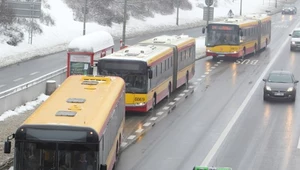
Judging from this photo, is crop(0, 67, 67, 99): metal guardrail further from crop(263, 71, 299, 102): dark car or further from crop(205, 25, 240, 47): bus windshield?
crop(205, 25, 240, 47): bus windshield

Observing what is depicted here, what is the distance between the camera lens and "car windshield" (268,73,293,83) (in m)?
36.9

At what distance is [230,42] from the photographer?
53812mm

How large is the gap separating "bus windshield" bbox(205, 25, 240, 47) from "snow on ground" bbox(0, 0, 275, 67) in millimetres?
14081

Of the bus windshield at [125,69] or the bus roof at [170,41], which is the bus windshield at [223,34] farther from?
the bus windshield at [125,69]

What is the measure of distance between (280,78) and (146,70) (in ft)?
30.3

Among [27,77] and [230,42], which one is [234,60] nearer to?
[230,42]

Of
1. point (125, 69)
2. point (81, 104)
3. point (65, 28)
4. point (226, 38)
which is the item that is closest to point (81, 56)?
point (125, 69)

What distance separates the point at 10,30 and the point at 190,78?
26.0m

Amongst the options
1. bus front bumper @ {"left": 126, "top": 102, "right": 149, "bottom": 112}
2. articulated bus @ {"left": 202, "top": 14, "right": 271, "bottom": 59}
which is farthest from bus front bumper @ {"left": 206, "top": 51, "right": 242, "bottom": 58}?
bus front bumper @ {"left": 126, "top": 102, "right": 149, "bottom": 112}

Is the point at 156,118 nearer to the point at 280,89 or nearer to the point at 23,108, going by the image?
the point at 23,108

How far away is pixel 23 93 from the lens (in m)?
32.7

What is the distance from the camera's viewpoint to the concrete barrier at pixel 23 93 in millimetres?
30389

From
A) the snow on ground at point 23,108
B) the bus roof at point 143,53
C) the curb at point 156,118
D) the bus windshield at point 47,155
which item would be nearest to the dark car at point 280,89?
the curb at point 156,118

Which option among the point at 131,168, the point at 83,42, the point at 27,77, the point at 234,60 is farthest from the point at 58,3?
the point at 131,168
